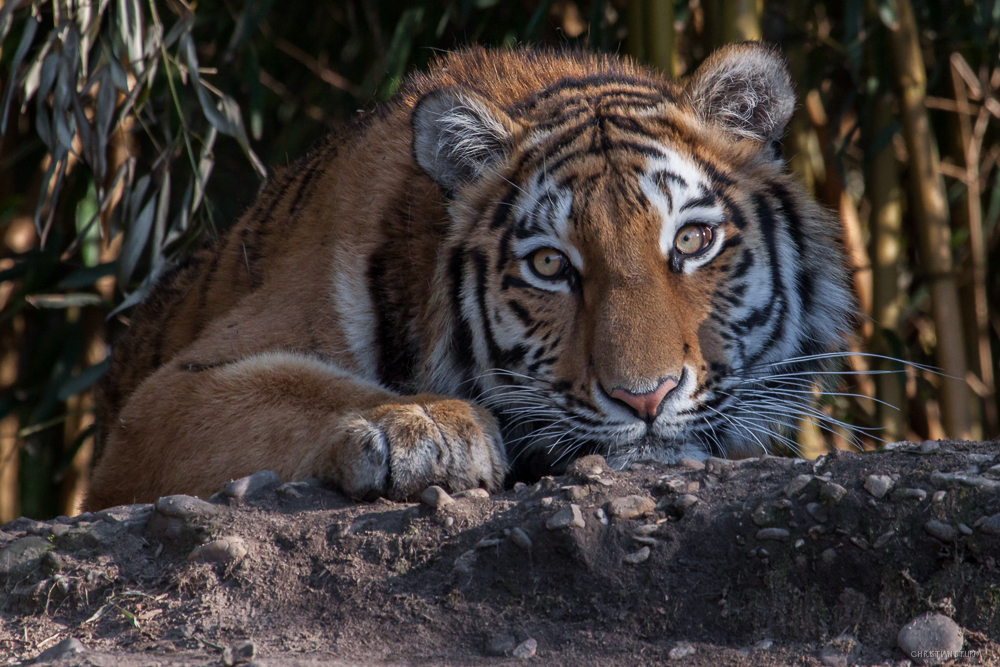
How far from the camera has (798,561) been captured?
128cm

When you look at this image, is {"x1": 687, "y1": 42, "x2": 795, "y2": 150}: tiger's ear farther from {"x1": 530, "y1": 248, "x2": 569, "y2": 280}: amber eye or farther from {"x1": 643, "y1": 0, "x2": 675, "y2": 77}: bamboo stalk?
{"x1": 643, "y1": 0, "x2": 675, "y2": 77}: bamboo stalk

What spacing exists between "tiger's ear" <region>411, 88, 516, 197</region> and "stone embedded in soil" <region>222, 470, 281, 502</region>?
823mm

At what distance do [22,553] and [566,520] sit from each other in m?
0.87

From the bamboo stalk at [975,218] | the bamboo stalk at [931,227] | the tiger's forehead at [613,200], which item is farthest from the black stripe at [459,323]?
the bamboo stalk at [975,218]

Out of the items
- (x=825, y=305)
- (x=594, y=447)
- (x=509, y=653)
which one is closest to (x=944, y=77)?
(x=825, y=305)

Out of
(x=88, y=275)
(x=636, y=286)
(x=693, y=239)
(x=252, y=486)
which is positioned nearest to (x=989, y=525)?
(x=636, y=286)

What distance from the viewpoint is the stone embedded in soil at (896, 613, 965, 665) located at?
3.76 feet

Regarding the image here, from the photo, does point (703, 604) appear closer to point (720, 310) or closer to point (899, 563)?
point (899, 563)

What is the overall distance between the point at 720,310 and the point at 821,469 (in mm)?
578

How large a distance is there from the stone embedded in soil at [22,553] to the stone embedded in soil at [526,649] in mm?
787

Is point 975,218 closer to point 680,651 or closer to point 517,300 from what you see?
point 517,300

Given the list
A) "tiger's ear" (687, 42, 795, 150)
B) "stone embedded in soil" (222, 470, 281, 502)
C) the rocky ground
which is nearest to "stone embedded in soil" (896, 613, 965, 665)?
the rocky ground

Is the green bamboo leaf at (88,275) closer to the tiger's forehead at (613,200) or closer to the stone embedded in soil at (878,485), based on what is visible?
the tiger's forehead at (613,200)

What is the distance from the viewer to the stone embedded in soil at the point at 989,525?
1.23 m
